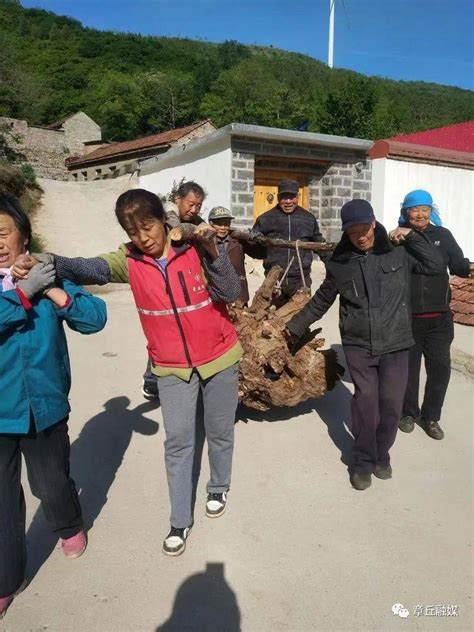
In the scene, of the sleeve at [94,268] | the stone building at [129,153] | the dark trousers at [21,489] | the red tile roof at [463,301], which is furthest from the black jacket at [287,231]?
the stone building at [129,153]

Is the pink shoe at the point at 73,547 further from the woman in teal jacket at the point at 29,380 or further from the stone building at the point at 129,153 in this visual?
the stone building at the point at 129,153

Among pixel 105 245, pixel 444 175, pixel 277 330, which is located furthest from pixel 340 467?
pixel 105 245

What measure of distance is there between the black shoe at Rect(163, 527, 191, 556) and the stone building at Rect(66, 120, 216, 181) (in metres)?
19.1

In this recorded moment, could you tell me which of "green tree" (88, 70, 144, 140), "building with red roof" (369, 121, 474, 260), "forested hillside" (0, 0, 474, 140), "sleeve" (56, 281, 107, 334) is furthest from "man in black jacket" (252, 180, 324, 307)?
"green tree" (88, 70, 144, 140)

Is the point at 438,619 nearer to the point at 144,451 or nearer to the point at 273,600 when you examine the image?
the point at 273,600

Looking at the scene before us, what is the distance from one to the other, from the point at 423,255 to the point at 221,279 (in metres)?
1.72

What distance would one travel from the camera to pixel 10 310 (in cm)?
176

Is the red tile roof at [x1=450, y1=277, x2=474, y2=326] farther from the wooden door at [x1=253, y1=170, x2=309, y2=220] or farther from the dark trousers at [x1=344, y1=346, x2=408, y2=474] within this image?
the wooden door at [x1=253, y1=170, x2=309, y2=220]

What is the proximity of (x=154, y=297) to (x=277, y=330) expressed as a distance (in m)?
1.57

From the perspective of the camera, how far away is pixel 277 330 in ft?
11.6

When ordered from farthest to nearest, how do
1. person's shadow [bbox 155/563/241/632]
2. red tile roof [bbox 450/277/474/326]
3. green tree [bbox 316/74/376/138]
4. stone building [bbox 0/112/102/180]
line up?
stone building [bbox 0/112/102/180] → green tree [bbox 316/74/376/138] → red tile roof [bbox 450/277/474/326] → person's shadow [bbox 155/563/241/632]

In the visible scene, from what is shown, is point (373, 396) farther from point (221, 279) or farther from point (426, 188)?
point (426, 188)

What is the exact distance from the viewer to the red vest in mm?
2115

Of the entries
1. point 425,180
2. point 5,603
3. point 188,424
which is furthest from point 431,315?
point 425,180
